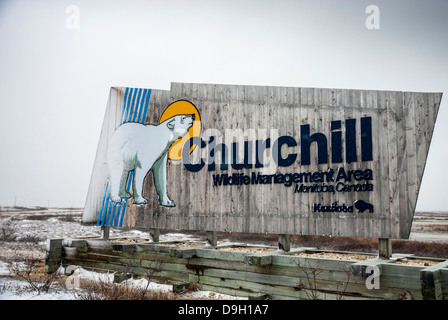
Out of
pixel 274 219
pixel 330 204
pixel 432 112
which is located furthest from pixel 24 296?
pixel 432 112

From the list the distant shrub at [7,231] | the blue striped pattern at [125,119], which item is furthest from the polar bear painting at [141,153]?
the distant shrub at [7,231]

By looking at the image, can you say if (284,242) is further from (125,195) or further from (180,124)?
(125,195)

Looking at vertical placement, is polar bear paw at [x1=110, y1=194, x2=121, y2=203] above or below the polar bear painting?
below

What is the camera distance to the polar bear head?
8.89m

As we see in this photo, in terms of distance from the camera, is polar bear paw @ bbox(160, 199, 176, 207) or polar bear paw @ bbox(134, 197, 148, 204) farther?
polar bear paw @ bbox(134, 197, 148, 204)

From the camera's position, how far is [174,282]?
8.31m

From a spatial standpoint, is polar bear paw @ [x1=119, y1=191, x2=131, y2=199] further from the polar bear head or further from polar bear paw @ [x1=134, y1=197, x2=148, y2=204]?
the polar bear head

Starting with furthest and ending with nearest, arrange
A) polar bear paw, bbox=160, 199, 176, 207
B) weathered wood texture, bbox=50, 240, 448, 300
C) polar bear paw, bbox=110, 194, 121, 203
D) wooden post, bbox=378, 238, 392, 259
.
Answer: polar bear paw, bbox=110, 194, 121, 203 → polar bear paw, bbox=160, 199, 176, 207 → wooden post, bbox=378, 238, 392, 259 → weathered wood texture, bbox=50, 240, 448, 300

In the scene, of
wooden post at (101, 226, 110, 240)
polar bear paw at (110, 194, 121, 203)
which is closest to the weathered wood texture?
wooden post at (101, 226, 110, 240)

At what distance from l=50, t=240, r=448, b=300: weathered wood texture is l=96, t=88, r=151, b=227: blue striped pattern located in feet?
1.99

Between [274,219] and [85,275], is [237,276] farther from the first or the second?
[85,275]

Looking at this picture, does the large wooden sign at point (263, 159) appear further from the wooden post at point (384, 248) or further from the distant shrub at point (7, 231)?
the distant shrub at point (7, 231)

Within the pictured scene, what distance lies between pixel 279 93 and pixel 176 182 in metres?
3.10
